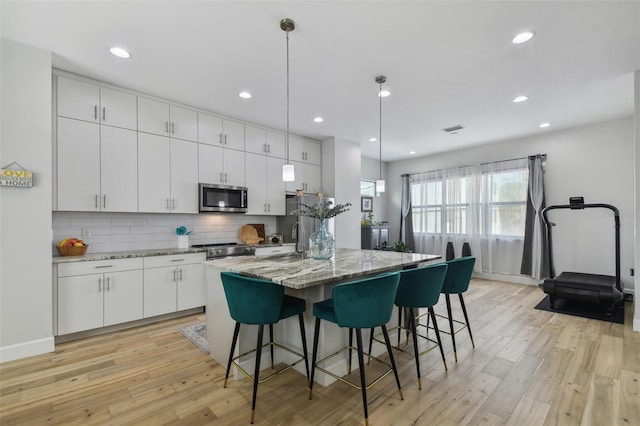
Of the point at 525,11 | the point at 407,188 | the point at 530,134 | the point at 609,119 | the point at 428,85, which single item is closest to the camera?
the point at 525,11

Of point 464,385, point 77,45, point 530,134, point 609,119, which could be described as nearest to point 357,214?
point 530,134

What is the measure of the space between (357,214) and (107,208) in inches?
161

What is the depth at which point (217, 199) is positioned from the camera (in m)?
4.27

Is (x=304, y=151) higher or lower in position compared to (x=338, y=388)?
higher

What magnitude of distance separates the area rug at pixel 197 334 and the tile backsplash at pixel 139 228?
1.29 metres

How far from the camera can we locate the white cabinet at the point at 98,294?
9.75 ft

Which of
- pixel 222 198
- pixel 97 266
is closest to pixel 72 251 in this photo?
Result: pixel 97 266

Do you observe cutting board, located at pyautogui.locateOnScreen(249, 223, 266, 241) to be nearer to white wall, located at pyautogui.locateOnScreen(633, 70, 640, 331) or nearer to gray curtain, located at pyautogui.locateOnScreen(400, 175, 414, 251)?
gray curtain, located at pyautogui.locateOnScreen(400, 175, 414, 251)

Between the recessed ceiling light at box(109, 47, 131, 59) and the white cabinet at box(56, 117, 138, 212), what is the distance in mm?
983

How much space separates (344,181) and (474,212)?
113 inches

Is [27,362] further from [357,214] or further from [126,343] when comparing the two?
[357,214]

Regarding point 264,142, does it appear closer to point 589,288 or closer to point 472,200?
point 472,200

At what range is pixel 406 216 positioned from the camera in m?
7.40

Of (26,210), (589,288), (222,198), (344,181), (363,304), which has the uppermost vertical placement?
(344,181)
